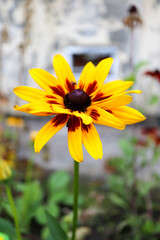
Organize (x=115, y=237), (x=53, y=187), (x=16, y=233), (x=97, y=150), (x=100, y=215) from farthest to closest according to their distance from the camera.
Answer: (x=53, y=187), (x=100, y=215), (x=115, y=237), (x=16, y=233), (x=97, y=150)

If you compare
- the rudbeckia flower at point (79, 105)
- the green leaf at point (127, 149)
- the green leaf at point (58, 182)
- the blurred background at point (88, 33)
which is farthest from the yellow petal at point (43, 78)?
the blurred background at point (88, 33)

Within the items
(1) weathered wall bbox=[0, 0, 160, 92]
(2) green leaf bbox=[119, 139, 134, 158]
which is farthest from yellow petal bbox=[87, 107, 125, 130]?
(1) weathered wall bbox=[0, 0, 160, 92]

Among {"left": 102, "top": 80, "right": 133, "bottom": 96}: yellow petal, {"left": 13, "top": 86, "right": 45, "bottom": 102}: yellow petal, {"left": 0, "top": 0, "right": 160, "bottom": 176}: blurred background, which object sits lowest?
{"left": 13, "top": 86, "right": 45, "bottom": 102}: yellow petal

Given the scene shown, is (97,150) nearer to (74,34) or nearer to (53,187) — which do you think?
(53,187)

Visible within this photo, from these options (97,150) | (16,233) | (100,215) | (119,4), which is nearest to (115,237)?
(100,215)

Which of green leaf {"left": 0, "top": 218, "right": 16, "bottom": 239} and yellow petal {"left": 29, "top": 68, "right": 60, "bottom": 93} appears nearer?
yellow petal {"left": 29, "top": 68, "right": 60, "bottom": 93}

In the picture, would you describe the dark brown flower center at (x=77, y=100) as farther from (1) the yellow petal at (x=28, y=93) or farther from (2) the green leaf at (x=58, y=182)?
(2) the green leaf at (x=58, y=182)

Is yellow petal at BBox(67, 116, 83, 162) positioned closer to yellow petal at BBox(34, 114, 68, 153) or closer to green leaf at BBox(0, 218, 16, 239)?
yellow petal at BBox(34, 114, 68, 153)
